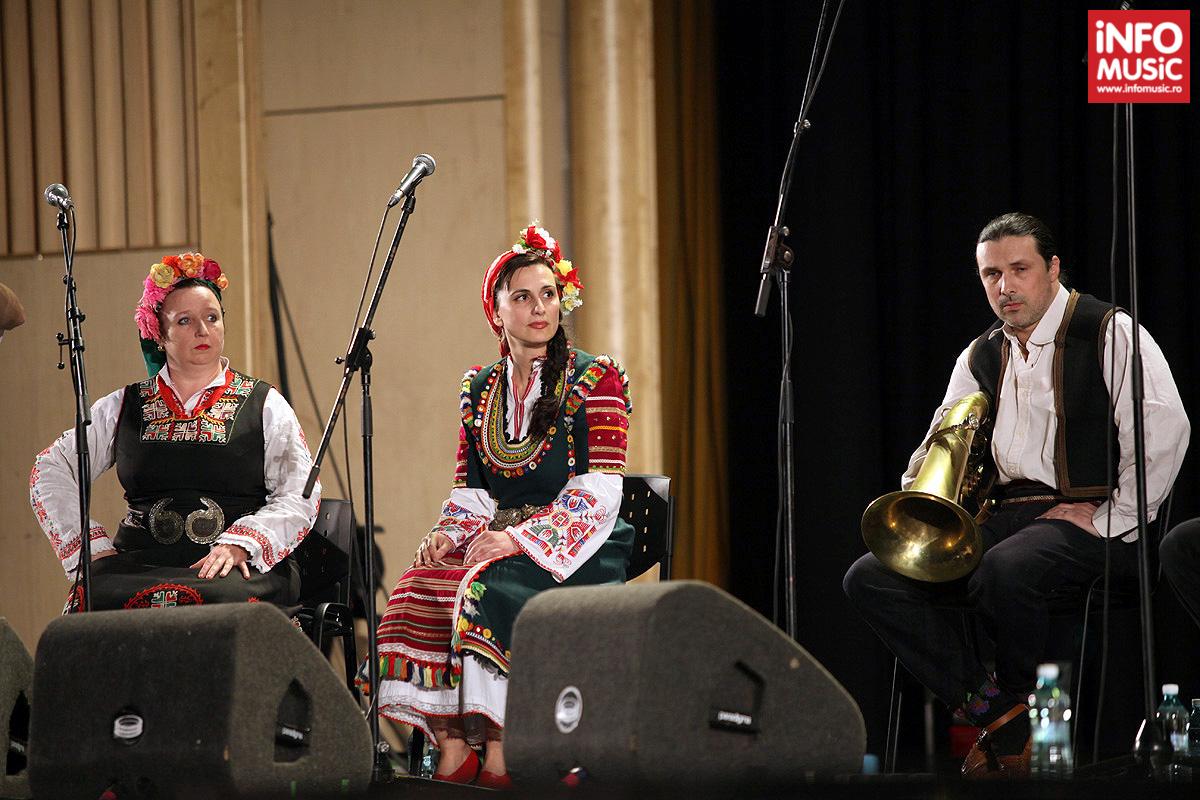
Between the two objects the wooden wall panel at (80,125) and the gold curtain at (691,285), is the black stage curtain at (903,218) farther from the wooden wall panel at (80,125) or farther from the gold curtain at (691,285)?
the wooden wall panel at (80,125)

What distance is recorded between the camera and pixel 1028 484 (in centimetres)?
338

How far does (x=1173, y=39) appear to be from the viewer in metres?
2.95

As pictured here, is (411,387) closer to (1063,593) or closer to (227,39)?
(227,39)

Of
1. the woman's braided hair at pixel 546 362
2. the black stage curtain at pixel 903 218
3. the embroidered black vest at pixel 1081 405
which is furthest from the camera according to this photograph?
the black stage curtain at pixel 903 218

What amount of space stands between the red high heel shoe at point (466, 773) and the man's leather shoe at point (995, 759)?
1.13 metres

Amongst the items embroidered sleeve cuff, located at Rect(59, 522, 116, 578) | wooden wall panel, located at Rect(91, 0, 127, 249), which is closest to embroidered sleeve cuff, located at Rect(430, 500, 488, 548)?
embroidered sleeve cuff, located at Rect(59, 522, 116, 578)

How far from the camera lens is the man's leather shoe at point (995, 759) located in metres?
3.01

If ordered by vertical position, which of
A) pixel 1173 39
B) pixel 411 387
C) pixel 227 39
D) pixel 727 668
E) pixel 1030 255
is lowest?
pixel 727 668

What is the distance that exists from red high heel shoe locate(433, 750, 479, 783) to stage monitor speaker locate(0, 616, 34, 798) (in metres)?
0.90

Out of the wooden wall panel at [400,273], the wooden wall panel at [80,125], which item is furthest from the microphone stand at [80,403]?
the wooden wall panel at [80,125]

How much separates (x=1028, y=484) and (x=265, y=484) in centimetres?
204

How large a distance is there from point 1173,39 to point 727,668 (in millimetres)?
1855

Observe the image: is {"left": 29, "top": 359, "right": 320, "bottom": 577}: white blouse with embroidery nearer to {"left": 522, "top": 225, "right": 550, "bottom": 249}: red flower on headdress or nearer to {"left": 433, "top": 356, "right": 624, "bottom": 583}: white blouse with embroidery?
{"left": 433, "top": 356, "right": 624, "bottom": 583}: white blouse with embroidery

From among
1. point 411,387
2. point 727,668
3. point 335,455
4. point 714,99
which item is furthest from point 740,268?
point 727,668
